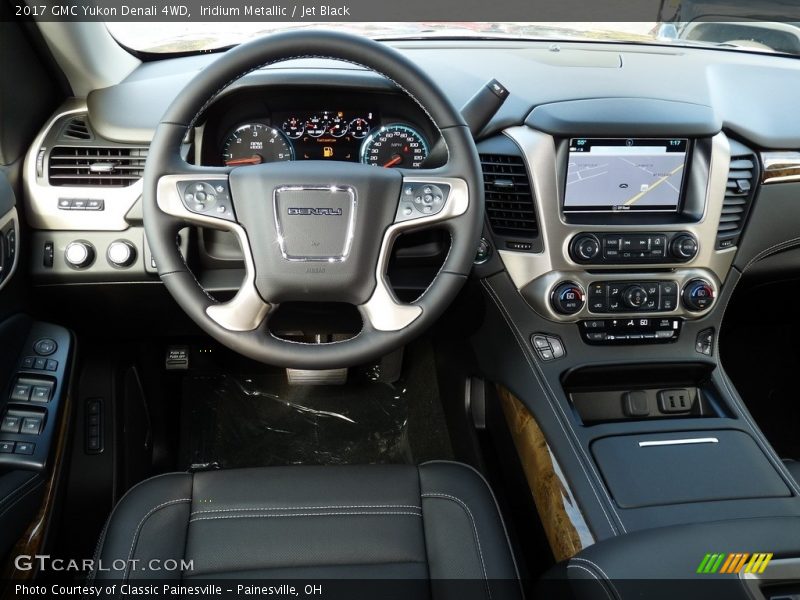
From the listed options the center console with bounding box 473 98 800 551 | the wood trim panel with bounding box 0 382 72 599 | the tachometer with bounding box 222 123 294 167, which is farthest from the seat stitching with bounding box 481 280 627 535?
the wood trim panel with bounding box 0 382 72 599

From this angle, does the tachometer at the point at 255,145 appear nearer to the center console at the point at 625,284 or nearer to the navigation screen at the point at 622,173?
the center console at the point at 625,284

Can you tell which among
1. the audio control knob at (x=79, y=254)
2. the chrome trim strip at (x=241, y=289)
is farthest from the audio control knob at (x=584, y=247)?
the audio control knob at (x=79, y=254)

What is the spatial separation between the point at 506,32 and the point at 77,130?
47.9 inches

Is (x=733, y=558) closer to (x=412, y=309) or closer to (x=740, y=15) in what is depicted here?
(x=412, y=309)

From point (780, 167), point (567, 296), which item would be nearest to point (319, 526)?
point (567, 296)

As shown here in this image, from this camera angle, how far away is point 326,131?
1.70m

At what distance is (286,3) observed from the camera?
67.6 inches

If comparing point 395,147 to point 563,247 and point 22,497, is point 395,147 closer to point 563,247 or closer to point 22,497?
point 563,247

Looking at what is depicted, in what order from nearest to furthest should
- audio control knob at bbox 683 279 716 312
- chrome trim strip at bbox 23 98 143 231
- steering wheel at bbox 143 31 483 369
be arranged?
steering wheel at bbox 143 31 483 369 → chrome trim strip at bbox 23 98 143 231 → audio control knob at bbox 683 279 716 312

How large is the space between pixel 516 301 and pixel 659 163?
479 mm

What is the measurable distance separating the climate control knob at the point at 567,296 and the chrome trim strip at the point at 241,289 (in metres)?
0.72

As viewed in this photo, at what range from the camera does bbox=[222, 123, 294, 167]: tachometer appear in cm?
166
